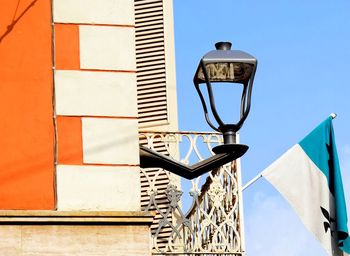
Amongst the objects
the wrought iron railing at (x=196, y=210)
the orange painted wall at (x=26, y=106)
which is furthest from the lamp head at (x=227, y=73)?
the wrought iron railing at (x=196, y=210)

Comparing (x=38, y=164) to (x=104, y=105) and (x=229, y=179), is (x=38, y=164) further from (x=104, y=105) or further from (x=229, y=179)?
(x=229, y=179)

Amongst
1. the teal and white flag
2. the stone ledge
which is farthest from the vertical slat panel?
the stone ledge

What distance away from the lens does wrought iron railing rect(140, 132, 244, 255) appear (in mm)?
14930

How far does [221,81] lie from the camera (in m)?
10.1

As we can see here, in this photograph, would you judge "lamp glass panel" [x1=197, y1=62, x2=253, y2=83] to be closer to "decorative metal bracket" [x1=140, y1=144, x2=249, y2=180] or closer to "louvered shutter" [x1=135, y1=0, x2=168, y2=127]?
"decorative metal bracket" [x1=140, y1=144, x2=249, y2=180]

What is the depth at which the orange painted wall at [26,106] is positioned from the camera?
972 cm

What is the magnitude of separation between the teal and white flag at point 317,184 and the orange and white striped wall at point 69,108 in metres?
6.59

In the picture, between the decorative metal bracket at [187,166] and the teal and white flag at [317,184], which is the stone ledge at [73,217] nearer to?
the decorative metal bracket at [187,166]

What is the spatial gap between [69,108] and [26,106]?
0.90ft

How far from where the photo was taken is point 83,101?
32.8 ft

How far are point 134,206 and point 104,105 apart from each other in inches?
27.4

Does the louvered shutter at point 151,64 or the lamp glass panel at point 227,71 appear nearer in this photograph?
the lamp glass panel at point 227,71

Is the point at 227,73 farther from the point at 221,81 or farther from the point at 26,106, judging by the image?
the point at 26,106

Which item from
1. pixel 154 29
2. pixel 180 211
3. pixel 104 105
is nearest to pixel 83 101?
pixel 104 105
